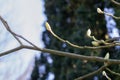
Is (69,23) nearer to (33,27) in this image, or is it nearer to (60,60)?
(60,60)

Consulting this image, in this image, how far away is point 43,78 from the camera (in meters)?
3.36

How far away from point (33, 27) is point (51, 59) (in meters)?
1.99

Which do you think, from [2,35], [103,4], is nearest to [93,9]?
[103,4]

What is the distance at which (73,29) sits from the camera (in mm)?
3246

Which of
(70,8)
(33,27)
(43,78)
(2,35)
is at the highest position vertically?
(2,35)

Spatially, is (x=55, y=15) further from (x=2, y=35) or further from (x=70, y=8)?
(x=2, y=35)

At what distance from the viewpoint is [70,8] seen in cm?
→ 339

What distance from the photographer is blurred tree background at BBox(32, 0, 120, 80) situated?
2887 mm

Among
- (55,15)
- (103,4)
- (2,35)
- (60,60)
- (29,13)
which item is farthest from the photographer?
(55,15)

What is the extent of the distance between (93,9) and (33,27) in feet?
5.79

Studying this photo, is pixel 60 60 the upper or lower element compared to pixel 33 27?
lower

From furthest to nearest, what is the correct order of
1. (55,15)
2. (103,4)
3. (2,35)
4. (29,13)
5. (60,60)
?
1. (55,15)
2. (60,60)
3. (103,4)
4. (29,13)
5. (2,35)

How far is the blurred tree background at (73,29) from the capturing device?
114 inches

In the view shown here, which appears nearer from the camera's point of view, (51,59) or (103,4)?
(103,4)
